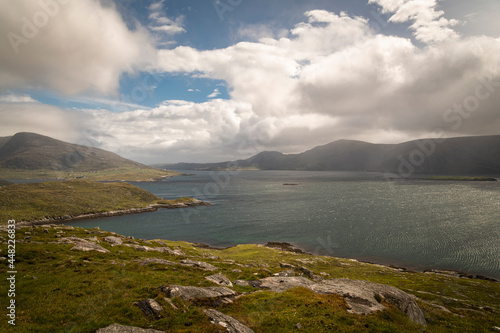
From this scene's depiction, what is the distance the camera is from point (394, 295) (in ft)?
84.5

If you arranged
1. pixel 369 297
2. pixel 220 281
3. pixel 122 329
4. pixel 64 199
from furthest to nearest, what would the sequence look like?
1. pixel 64 199
2. pixel 220 281
3. pixel 369 297
4. pixel 122 329

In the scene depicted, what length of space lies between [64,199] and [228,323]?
17418 cm

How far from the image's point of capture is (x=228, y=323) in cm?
1819

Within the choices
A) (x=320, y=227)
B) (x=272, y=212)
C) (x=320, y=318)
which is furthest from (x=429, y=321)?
(x=272, y=212)

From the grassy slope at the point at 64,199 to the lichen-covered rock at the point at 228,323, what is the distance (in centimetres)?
13966

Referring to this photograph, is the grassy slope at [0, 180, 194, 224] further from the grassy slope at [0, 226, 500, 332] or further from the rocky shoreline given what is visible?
the grassy slope at [0, 226, 500, 332]

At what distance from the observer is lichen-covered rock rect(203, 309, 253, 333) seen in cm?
1742

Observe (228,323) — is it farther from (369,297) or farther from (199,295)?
(369,297)

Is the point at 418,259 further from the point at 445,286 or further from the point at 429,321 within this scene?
the point at 429,321

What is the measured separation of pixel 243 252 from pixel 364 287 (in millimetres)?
52031

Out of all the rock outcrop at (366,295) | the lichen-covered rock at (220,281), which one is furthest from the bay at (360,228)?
the lichen-covered rock at (220,281)

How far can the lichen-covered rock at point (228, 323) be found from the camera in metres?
17.4

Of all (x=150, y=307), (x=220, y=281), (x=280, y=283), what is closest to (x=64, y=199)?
(x=220, y=281)

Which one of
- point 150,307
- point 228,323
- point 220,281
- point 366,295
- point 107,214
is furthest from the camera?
point 107,214
